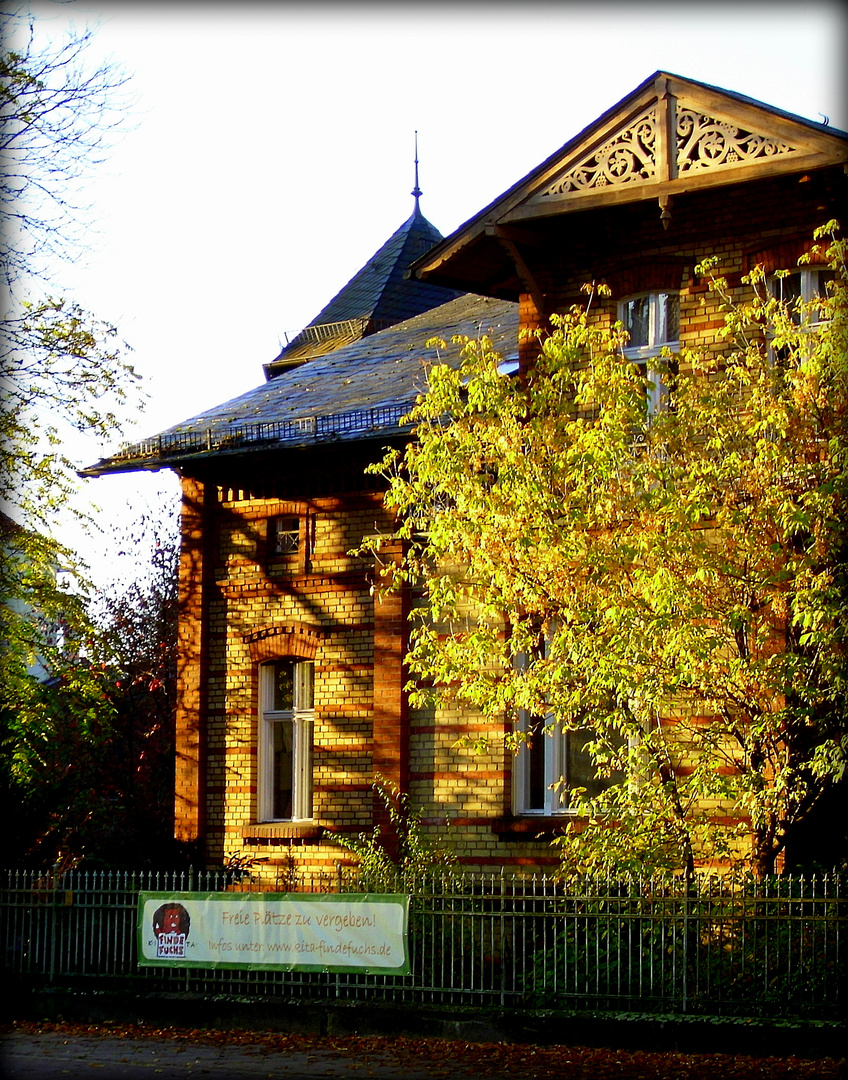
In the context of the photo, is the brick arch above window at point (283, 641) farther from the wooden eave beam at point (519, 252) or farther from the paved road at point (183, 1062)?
the paved road at point (183, 1062)

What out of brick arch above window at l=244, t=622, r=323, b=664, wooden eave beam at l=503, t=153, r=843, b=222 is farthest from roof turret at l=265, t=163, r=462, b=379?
wooden eave beam at l=503, t=153, r=843, b=222

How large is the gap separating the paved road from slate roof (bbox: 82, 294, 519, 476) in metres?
7.46

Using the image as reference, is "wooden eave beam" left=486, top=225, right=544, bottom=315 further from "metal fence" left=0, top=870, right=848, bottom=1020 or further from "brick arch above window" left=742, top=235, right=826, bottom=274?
"metal fence" left=0, top=870, right=848, bottom=1020

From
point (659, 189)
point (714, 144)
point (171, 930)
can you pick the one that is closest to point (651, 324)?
point (659, 189)

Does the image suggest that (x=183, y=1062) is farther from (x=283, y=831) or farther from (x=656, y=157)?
(x=656, y=157)

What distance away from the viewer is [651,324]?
16547mm

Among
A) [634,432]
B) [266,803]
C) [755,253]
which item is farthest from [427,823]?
[755,253]

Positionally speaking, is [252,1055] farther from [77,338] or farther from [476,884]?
[77,338]

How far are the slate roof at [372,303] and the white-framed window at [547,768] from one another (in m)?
11.7

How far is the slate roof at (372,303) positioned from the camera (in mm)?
27703

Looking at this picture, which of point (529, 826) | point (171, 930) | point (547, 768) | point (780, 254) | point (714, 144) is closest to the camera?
point (171, 930)

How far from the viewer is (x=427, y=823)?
57.8ft

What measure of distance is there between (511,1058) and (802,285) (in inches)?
327

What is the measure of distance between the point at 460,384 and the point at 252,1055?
6.46m
